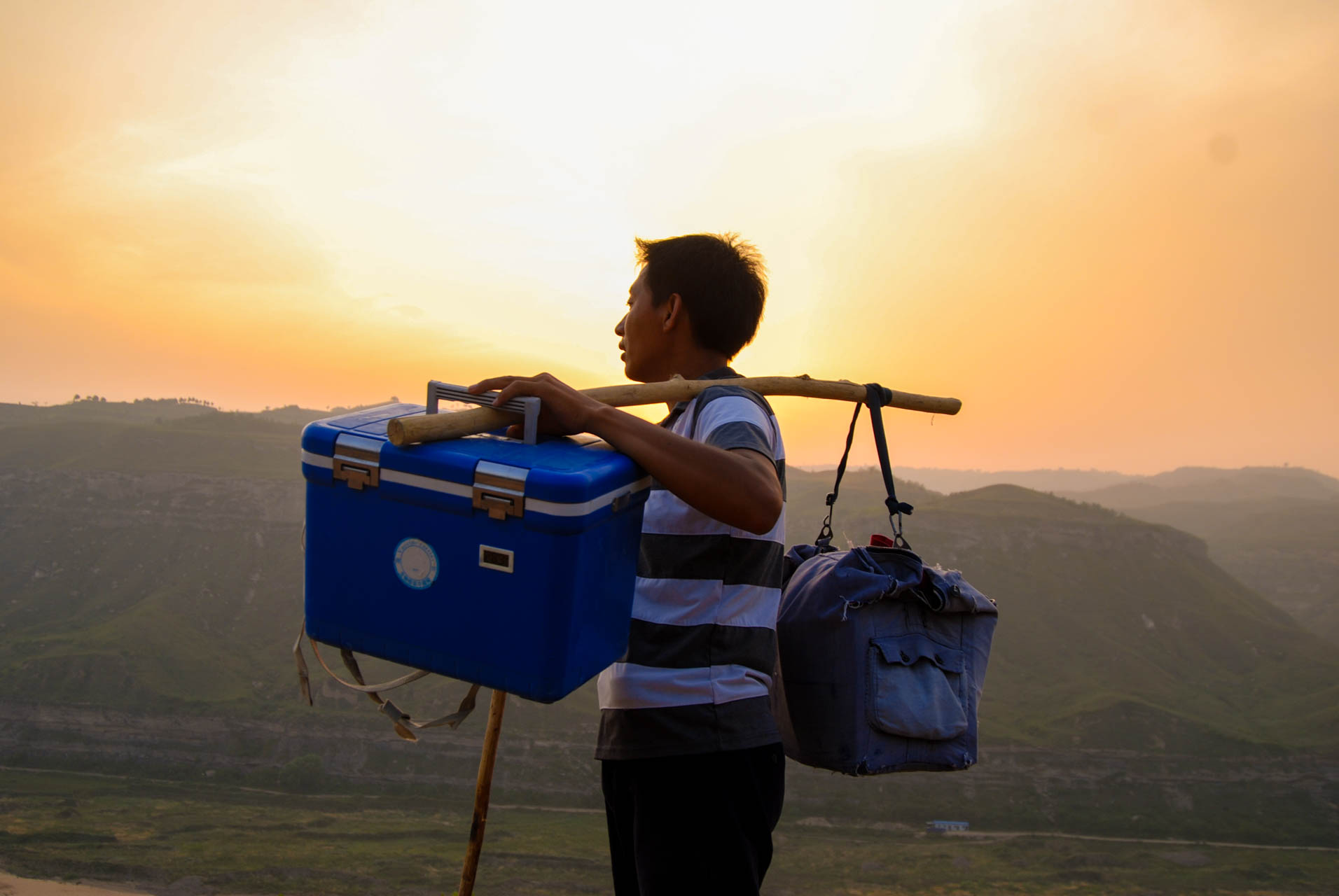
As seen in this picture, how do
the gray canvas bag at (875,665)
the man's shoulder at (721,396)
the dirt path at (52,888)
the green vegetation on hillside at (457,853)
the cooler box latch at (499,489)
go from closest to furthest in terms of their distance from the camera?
the cooler box latch at (499,489) < the man's shoulder at (721,396) < the gray canvas bag at (875,665) < the dirt path at (52,888) < the green vegetation on hillside at (457,853)

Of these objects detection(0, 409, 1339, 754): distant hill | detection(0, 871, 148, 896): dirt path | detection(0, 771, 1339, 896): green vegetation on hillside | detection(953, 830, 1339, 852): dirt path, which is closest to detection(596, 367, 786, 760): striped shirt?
detection(0, 771, 1339, 896): green vegetation on hillside

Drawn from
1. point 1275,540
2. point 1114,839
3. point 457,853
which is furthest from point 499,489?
point 1275,540

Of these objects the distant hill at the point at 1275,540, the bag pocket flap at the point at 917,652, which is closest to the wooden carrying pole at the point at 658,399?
the bag pocket flap at the point at 917,652

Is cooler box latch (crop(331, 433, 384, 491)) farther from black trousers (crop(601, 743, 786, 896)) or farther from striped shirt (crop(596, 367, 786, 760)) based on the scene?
black trousers (crop(601, 743, 786, 896))

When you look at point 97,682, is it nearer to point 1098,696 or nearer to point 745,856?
point 1098,696

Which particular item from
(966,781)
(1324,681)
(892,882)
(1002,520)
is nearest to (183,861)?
(892,882)

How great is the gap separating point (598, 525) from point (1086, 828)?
192 ft

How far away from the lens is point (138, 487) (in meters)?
83.7

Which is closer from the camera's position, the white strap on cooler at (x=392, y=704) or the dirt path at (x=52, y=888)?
the white strap on cooler at (x=392, y=704)

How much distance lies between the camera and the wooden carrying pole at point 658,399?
1992 millimetres

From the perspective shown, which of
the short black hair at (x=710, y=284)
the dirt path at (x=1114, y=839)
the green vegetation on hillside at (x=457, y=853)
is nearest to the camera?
the short black hair at (x=710, y=284)

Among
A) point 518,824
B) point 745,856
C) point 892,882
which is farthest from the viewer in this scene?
point 518,824

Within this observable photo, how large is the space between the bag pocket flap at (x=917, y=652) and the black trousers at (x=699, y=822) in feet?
1.92

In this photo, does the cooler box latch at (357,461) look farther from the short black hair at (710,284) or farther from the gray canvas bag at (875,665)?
the gray canvas bag at (875,665)
